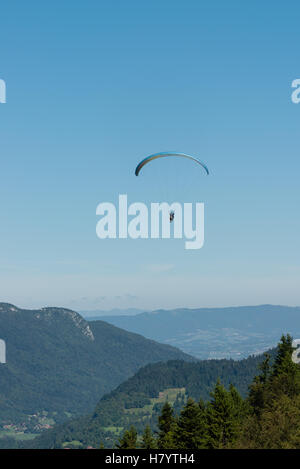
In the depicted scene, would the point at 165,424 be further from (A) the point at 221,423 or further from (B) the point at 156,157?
(B) the point at 156,157

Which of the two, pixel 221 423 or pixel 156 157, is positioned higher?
pixel 156 157

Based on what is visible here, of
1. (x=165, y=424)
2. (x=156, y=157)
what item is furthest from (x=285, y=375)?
(x=156, y=157)

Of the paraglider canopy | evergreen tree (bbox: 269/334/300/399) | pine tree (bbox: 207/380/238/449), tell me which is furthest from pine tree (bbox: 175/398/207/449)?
the paraglider canopy

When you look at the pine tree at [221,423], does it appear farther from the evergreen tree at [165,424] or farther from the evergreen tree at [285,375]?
the evergreen tree at [285,375]

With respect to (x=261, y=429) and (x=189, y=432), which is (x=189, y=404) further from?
(x=261, y=429)

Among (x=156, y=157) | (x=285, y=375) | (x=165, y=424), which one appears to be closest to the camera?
(x=156, y=157)

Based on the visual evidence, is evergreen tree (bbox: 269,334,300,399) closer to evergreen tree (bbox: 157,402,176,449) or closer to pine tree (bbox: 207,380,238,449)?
pine tree (bbox: 207,380,238,449)
